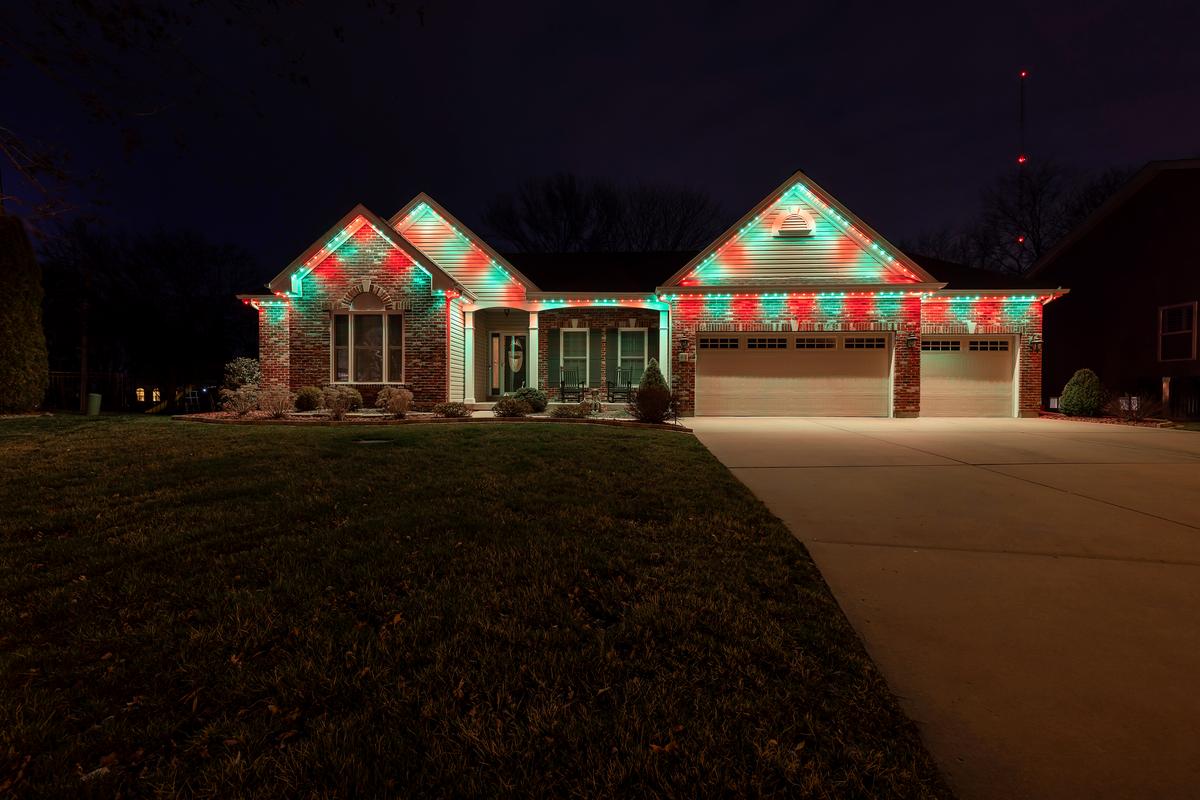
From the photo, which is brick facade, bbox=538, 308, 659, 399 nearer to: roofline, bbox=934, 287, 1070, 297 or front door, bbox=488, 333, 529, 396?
front door, bbox=488, 333, 529, 396

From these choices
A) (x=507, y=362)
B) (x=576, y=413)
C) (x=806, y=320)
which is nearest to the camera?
(x=576, y=413)

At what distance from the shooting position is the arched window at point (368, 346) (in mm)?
14070

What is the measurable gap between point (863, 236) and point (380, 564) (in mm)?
15507

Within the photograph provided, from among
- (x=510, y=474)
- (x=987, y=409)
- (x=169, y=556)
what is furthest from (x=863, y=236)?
(x=169, y=556)

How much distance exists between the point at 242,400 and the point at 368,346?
310 cm

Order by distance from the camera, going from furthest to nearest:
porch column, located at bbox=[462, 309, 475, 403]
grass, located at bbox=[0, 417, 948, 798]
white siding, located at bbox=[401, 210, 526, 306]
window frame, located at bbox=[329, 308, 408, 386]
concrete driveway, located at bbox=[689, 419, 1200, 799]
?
white siding, located at bbox=[401, 210, 526, 306], porch column, located at bbox=[462, 309, 475, 403], window frame, located at bbox=[329, 308, 408, 386], concrete driveway, located at bbox=[689, 419, 1200, 799], grass, located at bbox=[0, 417, 948, 798]

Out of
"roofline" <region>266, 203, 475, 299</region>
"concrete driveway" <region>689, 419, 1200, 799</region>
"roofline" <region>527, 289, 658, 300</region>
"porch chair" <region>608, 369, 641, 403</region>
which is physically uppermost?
"roofline" <region>266, 203, 475, 299</region>

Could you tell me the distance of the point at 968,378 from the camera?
15508mm

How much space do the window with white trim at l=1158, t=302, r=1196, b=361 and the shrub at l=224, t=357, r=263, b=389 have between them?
85.8ft

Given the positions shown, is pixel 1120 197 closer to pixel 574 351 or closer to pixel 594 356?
pixel 594 356

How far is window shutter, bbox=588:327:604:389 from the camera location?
58.6 ft

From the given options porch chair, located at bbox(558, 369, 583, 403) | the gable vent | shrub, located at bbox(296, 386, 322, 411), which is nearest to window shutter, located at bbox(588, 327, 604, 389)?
porch chair, located at bbox(558, 369, 583, 403)

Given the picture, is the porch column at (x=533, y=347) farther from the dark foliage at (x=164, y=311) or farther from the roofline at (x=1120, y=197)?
the roofline at (x=1120, y=197)

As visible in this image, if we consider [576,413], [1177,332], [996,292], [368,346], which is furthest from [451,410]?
[1177,332]
